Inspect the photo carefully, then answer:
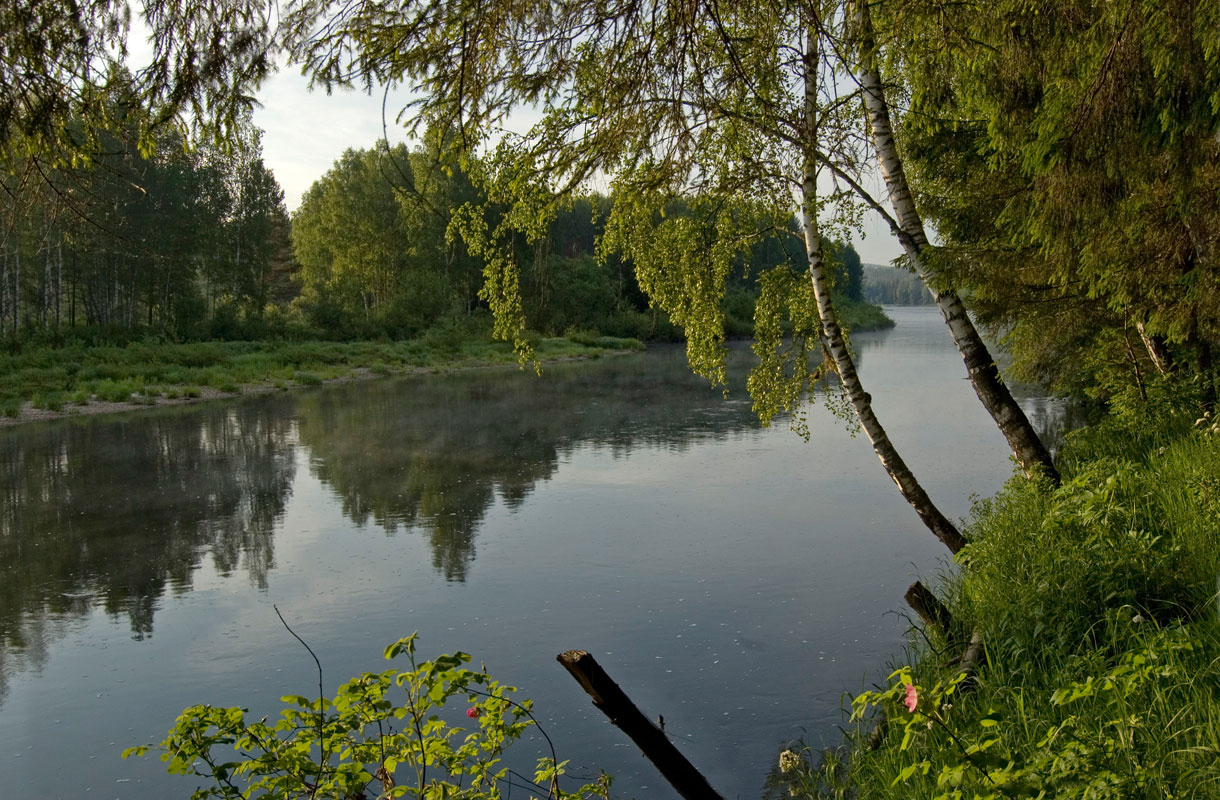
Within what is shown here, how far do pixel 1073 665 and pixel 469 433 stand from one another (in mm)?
15947

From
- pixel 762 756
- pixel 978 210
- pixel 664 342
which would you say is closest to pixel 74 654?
pixel 762 756

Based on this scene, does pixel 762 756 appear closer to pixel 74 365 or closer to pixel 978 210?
pixel 978 210

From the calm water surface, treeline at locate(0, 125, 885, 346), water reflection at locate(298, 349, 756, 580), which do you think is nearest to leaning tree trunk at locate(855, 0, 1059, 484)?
the calm water surface

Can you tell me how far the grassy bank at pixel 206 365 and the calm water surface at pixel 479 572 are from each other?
6.61 m

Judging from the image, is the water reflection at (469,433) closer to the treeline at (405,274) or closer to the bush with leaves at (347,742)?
the bush with leaves at (347,742)

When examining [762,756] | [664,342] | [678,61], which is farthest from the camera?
[664,342]

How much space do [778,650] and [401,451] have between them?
11.3 m

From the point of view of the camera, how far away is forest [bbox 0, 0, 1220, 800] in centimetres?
375

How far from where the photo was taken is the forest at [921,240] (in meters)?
3.75

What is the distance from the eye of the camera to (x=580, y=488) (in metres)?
13.8

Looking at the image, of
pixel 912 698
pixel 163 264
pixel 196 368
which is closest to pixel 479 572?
pixel 912 698

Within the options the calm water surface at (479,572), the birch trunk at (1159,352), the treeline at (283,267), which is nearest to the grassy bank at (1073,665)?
the calm water surface at (479,572)

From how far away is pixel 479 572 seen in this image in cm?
963

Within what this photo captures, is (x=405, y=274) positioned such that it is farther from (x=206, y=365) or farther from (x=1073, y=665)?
(x=1073, y=665)
